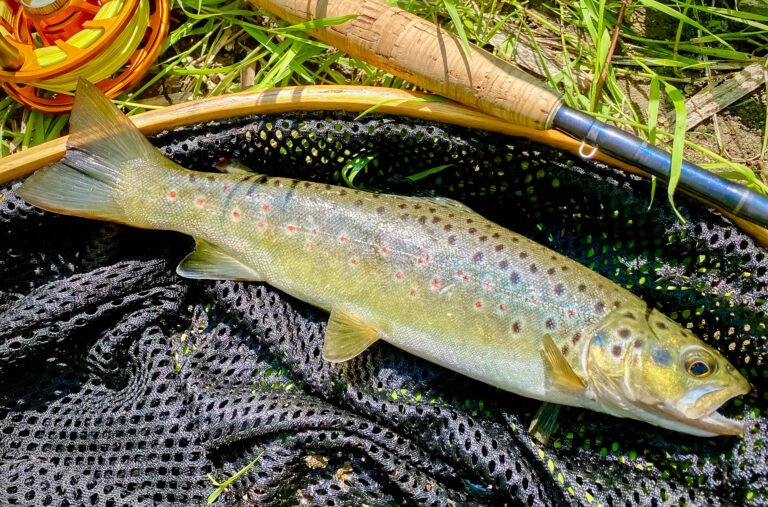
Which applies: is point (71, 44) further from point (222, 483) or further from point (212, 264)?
point (222, 483)

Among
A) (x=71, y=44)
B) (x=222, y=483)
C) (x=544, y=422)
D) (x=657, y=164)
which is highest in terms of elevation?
(x=657, y=164)

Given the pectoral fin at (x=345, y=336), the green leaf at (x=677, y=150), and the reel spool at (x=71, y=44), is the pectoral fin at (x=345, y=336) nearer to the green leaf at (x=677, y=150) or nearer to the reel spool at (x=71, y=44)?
the green leaf at (x=677, y=150)

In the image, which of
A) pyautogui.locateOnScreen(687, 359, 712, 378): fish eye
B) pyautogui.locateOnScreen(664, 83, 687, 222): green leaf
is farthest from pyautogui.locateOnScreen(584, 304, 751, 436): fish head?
pyautogui.locateOnScreen(664, 83, 687, 222): green leaf

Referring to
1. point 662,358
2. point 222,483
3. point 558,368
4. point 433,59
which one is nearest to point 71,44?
point 433,59

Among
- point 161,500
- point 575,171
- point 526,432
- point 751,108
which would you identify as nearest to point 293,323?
point 161,500

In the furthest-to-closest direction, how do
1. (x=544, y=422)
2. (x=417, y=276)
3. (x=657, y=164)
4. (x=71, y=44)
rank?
1. (x=71, y=44)
2. (x=544, y=422)
3. (x=417, y=276)
4. (x=657, y=164)

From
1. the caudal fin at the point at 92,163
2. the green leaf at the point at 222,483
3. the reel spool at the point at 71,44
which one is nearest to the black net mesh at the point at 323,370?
the green leaf at the point at 222,483
